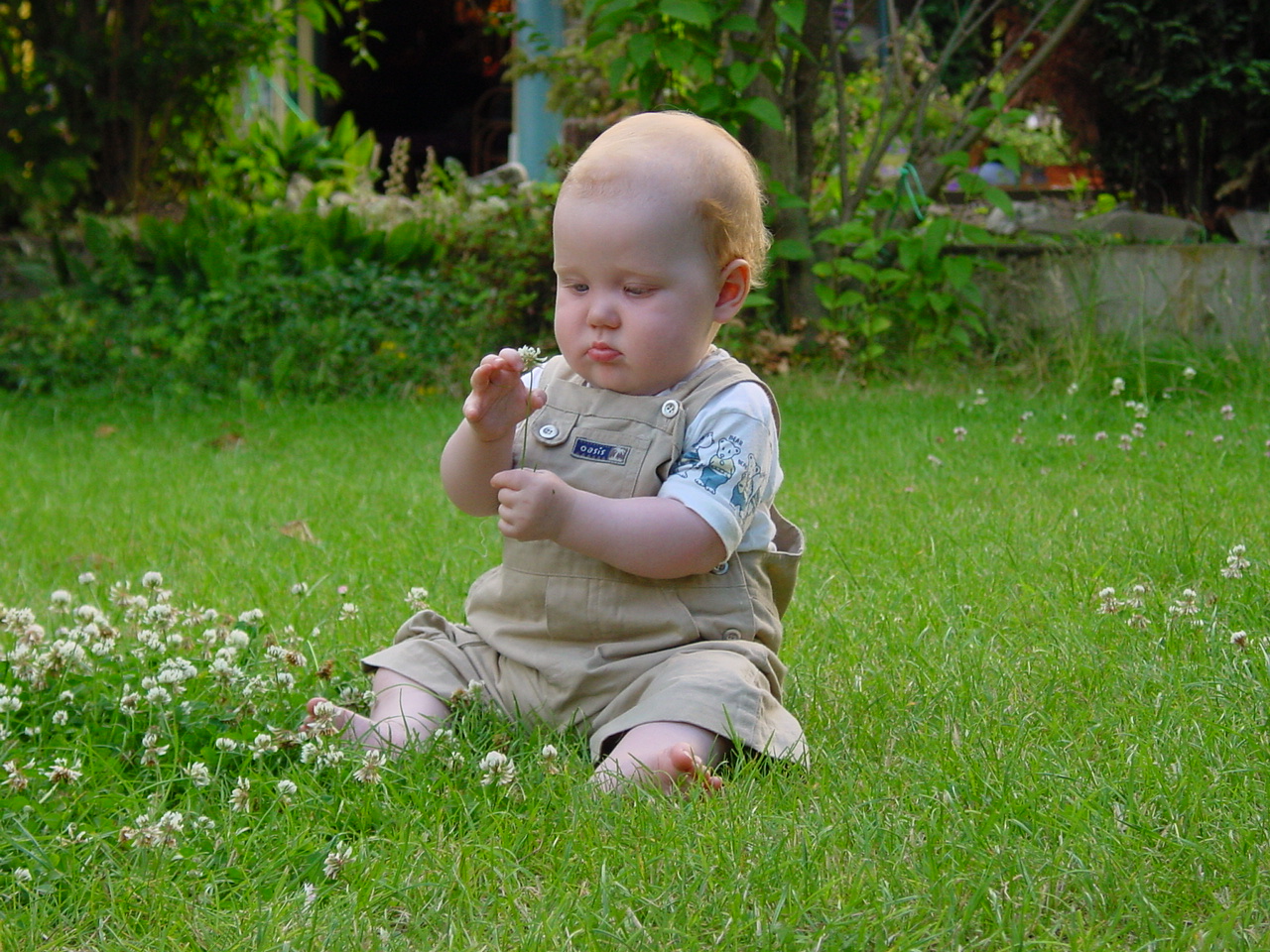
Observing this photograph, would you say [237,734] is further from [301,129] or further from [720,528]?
[301,129]

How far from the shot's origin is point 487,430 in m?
2.16

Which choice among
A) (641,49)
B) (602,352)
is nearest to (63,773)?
(602,352)

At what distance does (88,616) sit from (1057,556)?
2097 mm

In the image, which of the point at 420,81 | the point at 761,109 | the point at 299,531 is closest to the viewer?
the point at 299,531

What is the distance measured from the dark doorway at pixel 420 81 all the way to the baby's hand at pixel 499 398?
11.4 metres

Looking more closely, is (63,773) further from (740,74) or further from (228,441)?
(740,74)

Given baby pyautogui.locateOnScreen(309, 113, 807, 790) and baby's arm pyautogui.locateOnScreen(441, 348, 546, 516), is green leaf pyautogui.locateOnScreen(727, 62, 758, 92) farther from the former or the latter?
baby's arm pyautogui.locateOnScreen(441, 348, 546, 516)

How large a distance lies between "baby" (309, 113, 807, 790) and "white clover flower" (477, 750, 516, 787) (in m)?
0.15

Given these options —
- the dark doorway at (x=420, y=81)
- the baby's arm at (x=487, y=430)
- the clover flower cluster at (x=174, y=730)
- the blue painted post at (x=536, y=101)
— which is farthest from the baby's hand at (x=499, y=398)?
the dark doorway at (x=420, y=81)

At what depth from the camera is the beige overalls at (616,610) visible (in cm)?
216

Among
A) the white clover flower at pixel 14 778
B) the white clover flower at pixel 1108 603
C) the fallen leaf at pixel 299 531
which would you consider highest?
the white clover flower at pixel 1108 603

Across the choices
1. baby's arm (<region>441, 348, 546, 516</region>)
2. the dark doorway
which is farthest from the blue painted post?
baby's arm (<region>441, 348, 546, 516</region>)

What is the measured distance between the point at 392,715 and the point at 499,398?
573 mm

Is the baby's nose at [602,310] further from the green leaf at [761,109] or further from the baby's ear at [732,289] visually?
the green leaf at [761,109]
